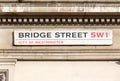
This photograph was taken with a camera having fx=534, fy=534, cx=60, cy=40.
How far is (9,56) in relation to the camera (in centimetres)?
1501

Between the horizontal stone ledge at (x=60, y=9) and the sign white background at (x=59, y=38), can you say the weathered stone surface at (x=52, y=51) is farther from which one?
the horizontal stone ledge at (x=60, y=9)

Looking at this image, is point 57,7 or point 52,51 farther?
point 52,51

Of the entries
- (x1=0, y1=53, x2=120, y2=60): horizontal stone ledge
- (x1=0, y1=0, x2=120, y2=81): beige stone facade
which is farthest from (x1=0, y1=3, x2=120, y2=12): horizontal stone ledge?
(x1=0, y1=53, x2=120, y2=60): horizontal stone ledge

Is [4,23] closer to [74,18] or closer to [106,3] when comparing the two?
[74,18]

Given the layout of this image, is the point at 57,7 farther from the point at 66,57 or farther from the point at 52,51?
the point at 66,57

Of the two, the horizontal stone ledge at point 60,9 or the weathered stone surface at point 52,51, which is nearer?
the horizontal stone ledge at point 60,9

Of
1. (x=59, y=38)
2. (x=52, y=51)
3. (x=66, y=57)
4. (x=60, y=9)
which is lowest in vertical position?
(x=66, y=57)

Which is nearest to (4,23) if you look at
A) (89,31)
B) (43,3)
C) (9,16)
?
(9,16)

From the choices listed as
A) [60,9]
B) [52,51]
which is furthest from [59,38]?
[60,9]

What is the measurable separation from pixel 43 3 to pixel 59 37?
1.06m

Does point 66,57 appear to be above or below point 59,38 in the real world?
below

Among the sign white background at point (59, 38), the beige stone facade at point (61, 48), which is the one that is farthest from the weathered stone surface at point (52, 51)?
the sign white background at point (59, 38)

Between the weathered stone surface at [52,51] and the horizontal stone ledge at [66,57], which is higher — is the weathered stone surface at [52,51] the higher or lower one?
the higher one

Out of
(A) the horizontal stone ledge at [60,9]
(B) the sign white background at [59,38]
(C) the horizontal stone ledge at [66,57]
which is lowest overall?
(C) the horizontal stone ledge at [66,57]
